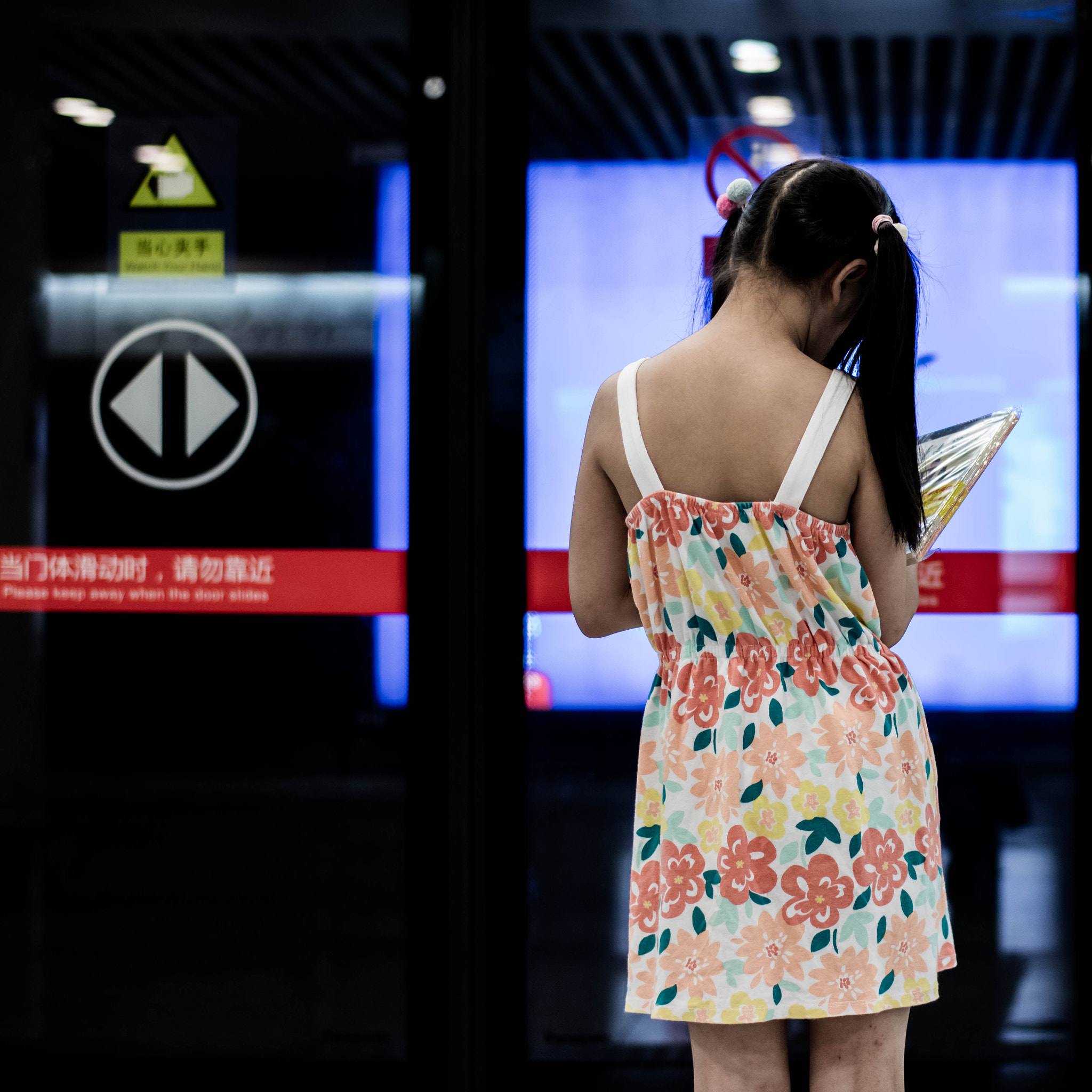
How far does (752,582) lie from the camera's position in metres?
1.49

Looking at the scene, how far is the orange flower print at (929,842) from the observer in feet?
4.97

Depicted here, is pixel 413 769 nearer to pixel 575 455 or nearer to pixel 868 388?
pixel 575 455

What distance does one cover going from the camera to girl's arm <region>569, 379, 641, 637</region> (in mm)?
1572

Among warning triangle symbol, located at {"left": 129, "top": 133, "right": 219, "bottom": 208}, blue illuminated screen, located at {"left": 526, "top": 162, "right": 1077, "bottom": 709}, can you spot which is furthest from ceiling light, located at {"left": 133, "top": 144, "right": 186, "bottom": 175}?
blue illuminated screen, located at {"left": 526, "top": 162, "right": 1077, "bottom": 709}

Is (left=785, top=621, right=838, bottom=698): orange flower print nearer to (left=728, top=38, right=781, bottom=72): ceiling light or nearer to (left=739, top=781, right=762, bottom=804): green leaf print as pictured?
(left=739, top=781, right=762, bottom=804): green leaf print

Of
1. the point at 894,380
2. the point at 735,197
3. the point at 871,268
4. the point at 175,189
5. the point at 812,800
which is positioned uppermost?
the point at 175,189

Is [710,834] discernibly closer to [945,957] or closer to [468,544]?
[945,957]

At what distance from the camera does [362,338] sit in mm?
2910

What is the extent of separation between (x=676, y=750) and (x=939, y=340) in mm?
1669

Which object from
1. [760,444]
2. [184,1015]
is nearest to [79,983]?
[184,1015]

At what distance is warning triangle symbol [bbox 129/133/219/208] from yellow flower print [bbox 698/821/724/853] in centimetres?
207

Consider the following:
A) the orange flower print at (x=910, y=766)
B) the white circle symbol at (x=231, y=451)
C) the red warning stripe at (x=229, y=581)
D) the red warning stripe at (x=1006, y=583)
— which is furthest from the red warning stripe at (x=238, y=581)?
the orange flower print at (x=910, y=766)

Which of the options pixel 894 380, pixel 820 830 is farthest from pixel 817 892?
pixel 894 380

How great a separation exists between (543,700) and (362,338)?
956 millimetres
